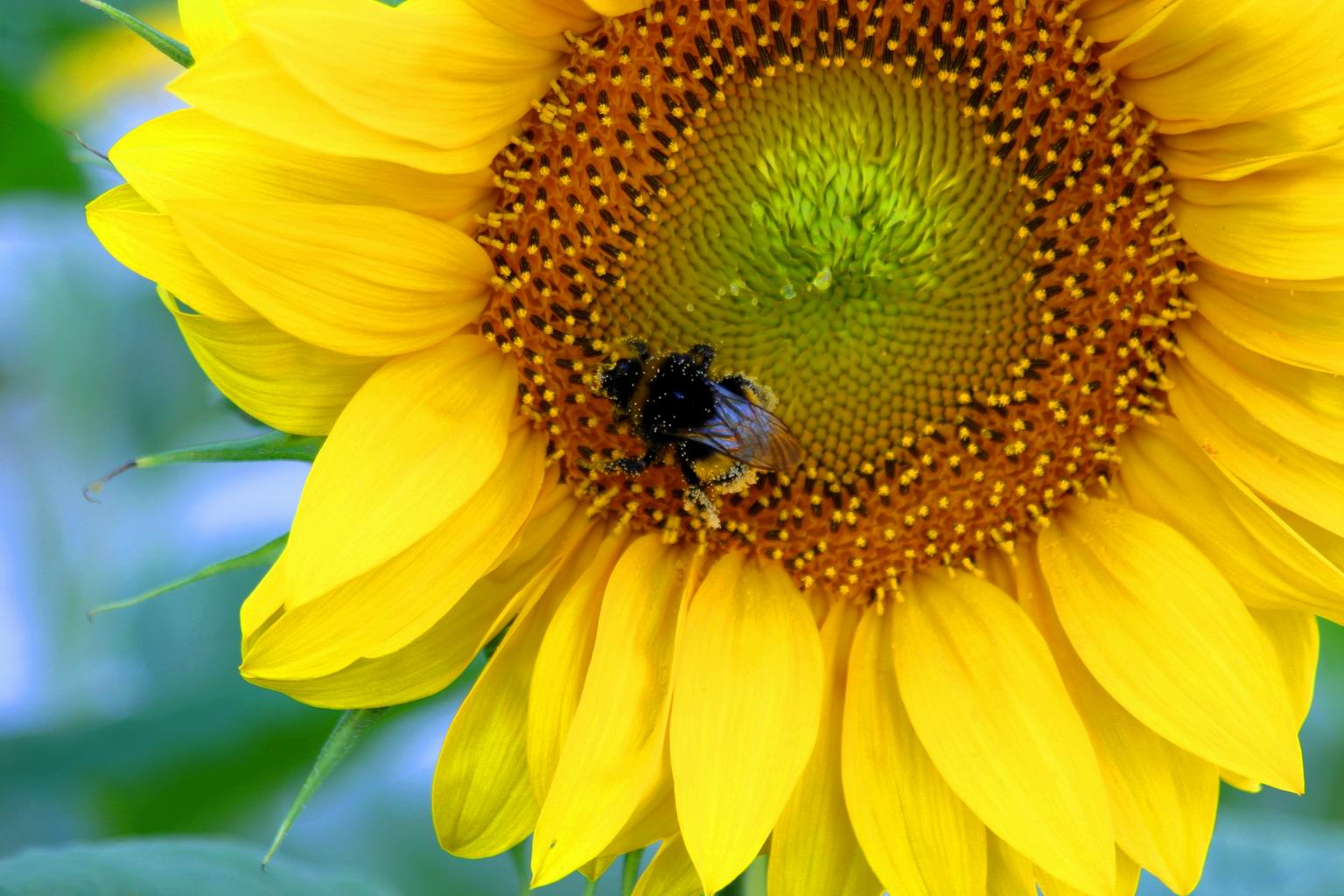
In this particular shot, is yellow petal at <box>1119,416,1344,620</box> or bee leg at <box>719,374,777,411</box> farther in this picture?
bee leg at <box>719,374,777,411</box>

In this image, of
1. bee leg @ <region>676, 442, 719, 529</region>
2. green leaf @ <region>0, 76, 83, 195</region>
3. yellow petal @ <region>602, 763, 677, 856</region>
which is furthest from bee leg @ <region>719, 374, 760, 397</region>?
green leaf @ <region>0, 76, 83, 195</region>

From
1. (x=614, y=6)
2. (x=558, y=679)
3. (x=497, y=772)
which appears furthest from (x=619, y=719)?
(x=614, y=6)

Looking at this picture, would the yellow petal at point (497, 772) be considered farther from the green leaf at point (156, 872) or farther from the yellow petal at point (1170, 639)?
the yellow petal at point (1170, 639)

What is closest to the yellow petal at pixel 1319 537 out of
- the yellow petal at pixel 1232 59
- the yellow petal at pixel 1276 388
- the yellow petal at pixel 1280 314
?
the yellow petal at pixel 1276 388

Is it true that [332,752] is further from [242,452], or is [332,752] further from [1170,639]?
[1170,639]

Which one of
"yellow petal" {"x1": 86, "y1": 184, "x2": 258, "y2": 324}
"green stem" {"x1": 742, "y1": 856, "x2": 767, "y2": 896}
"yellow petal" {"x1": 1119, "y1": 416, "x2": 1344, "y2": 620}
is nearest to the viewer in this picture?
"yellow petal" {"x1": 86, "y1": 184, "x2": 258, "y2": 324}

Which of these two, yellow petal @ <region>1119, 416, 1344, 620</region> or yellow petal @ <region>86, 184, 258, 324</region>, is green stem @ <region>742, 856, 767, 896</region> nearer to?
yellow petal @ <region>1119, 416, 1344, 620</region>
